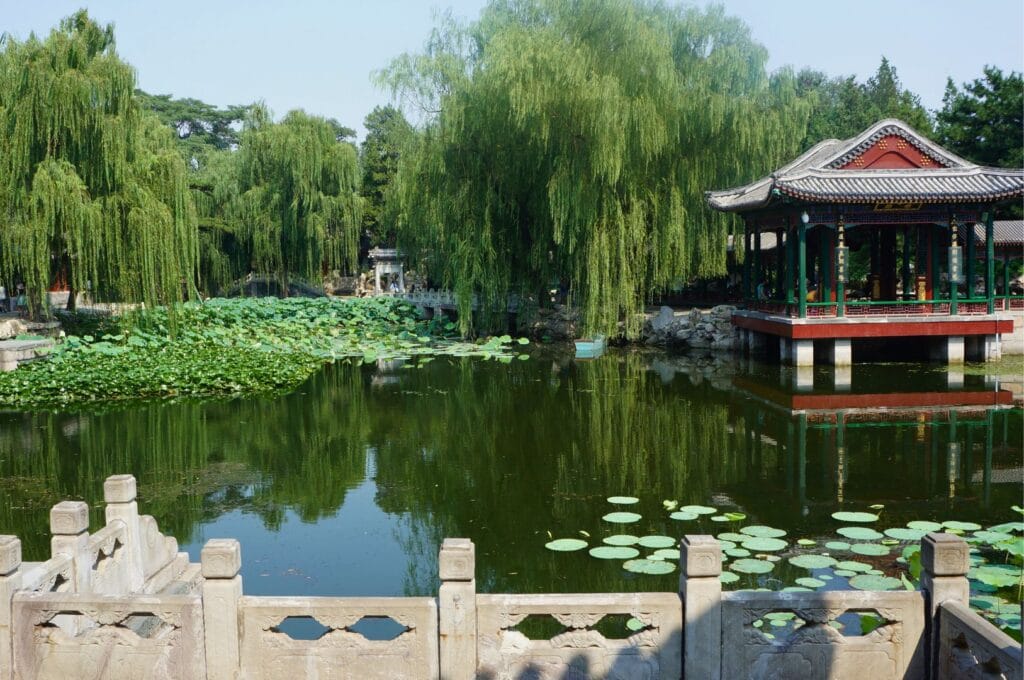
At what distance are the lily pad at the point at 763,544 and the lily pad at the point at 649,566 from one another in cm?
62

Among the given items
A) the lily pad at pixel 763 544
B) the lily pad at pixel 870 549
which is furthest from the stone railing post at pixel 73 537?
the lily pad at pixel 870 549

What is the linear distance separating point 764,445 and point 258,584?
5412 mm

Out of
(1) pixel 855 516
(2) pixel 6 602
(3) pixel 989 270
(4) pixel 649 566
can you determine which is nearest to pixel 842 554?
(1) pixel 855 516

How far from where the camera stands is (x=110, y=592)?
14.3ft

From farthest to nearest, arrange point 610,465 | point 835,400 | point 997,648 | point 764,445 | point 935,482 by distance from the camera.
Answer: point 835,400, point 764,445, point 610,465, point 935,482, point 997,648

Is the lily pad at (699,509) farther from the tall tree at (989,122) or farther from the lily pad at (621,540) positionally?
the tall tree at (989,122)

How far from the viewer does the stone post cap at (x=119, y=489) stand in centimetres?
446

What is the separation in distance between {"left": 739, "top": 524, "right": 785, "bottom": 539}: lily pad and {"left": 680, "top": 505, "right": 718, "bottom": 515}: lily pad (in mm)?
415

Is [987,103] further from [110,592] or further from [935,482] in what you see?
[110,592]

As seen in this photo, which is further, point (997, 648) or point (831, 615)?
point (831, 615)

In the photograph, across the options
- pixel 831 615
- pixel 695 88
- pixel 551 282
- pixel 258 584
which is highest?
pixel 695 88

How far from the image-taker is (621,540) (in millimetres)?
6062

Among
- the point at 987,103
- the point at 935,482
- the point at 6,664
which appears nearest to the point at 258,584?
the point at 6,664

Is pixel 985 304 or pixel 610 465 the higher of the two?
pixel 985 304
